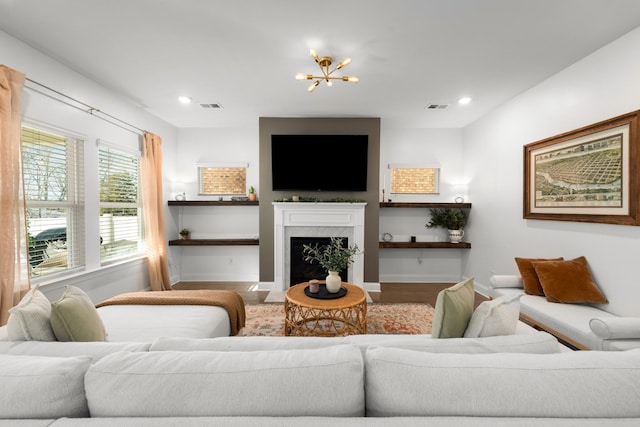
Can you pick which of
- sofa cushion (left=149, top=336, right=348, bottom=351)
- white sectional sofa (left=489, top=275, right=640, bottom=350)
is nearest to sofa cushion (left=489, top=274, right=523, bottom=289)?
white sectional sofa (left=489, top=275, right=640, bottom=350)

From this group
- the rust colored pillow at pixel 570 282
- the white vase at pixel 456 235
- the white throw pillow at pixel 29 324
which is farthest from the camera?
the white vase at pixel 456 235

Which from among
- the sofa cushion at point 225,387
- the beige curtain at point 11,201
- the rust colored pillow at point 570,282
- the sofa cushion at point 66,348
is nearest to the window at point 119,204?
the beige curtain at point 11,201

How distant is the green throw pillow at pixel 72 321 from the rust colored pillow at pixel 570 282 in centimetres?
351

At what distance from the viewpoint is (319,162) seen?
4.21 meters

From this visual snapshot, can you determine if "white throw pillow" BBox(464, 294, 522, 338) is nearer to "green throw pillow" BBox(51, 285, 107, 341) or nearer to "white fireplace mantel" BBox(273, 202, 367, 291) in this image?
"green throw pillow" BBox(51, 285, 107, 341)

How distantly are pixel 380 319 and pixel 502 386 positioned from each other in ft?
8.08

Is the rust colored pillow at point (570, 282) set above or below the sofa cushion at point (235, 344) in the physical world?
below

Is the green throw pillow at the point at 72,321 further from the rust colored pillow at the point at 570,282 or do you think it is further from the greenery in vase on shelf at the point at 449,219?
the greenery in vase on shelf at the point at 449,219

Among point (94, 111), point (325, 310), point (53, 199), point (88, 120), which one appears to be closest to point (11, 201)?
point (53, 199)

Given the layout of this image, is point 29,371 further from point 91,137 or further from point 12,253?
point 91,137

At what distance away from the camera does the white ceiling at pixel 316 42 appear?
1946mm

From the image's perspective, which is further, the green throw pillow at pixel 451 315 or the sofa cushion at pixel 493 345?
the green throw pillow at pixel 451 315

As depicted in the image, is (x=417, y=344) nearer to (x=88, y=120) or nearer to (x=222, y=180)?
(x=88, y=120)

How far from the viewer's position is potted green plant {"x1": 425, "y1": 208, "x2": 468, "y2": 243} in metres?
4.57
